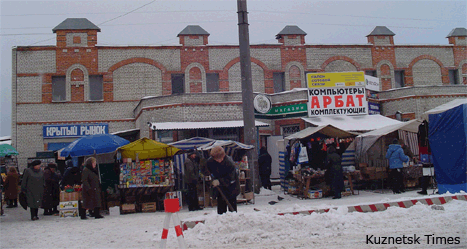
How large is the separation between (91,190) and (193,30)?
55.6 feet

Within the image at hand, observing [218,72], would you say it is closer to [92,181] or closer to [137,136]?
[137,136]

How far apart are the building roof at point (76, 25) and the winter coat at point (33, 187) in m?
15.2

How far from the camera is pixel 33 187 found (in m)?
11.3

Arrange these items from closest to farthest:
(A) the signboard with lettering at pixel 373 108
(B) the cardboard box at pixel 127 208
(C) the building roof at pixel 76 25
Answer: (B) the cardboard box at pixel 127 208 < (A) the signboard with lettering at pixel 373 108 < (C) the building roof at pixel 76 25

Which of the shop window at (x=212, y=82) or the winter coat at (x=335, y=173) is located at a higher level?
the shop window at (x=212, y=82)

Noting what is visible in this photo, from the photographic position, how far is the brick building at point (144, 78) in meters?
23.6

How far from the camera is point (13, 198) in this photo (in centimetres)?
1516

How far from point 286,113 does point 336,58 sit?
303 inches

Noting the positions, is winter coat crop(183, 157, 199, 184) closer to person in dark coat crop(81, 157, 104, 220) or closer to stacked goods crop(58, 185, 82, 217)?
person in dark coat crop(81, 157, 104, 220)

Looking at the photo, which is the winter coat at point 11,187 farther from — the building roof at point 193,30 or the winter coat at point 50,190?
the building roof at point 193,30

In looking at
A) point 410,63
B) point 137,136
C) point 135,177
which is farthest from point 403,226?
point 410,63

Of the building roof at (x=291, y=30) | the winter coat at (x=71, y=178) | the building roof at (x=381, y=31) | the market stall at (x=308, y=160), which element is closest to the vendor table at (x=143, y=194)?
the winter coat at (x=71, y=178)

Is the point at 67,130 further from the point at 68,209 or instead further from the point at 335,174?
the point at 335,174

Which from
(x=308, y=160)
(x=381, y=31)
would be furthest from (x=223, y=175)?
(x=381, y=31)
